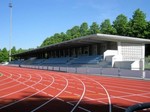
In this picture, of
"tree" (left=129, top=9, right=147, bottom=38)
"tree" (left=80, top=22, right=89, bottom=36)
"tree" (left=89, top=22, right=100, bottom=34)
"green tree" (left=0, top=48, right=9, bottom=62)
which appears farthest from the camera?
"green tree" (left=0, top=48, right=9, bottom=62)

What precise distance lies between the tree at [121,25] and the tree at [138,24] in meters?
2.46

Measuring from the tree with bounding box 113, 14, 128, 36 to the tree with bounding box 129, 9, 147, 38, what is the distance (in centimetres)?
246

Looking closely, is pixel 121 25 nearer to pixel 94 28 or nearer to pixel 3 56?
pixel 94 28

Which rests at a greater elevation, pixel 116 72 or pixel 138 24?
pixel 138 24

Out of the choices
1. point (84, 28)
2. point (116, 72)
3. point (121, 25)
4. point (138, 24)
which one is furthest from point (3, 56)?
point (116, 72)

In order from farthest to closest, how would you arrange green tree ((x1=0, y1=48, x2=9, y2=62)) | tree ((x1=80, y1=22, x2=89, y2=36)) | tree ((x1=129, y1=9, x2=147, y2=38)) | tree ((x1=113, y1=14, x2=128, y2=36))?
1. green tree ((x1=0, y1=48, x2=9, y2=62))
2. tree ((x1=80, y1=22, x2=89, y2=36))
3. tree ((x1=113, y1=14, x2=128, y2=36))
4. tree ((x1=129, y1=9, x2=147, y2=38))

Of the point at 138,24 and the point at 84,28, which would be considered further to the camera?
the point at 84,28

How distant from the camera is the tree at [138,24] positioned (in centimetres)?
5571

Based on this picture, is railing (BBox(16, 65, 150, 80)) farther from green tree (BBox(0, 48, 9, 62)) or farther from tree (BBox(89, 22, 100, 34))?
green tree (BBox(0, 48, 9, 62))

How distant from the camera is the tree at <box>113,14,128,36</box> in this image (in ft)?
198

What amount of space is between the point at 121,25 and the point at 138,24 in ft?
20.0

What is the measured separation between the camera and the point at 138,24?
184 feet

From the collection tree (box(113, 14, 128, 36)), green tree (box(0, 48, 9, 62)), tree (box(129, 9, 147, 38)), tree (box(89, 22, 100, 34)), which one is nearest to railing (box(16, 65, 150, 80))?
tree (box(129, 9, 147, 38))

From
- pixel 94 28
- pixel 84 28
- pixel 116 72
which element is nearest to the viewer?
pixel 116 72
